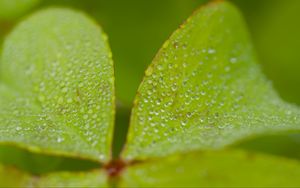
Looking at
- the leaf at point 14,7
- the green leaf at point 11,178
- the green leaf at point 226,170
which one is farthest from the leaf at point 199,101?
the leaf at point 14,7

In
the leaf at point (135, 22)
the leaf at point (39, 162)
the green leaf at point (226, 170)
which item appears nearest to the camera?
the green leaf at point (226, 170)

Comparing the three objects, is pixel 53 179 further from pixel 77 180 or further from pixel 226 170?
pixel 226 170

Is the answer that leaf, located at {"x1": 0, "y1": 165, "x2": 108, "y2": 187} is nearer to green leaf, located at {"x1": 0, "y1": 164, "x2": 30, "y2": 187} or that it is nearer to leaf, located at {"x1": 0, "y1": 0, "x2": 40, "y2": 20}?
green leaf, located at {"x1": 0, "y1": 164, "x2": 30, "y2": 187}

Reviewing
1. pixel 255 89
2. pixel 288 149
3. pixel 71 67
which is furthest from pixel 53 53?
pixel 288 149

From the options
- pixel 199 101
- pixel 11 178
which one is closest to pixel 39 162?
pixel 11 178

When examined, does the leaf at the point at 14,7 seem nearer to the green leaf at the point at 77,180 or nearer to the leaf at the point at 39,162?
the leaf at the point at 39,162

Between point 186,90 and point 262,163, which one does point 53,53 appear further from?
point 262,163

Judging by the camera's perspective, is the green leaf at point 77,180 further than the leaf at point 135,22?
No
